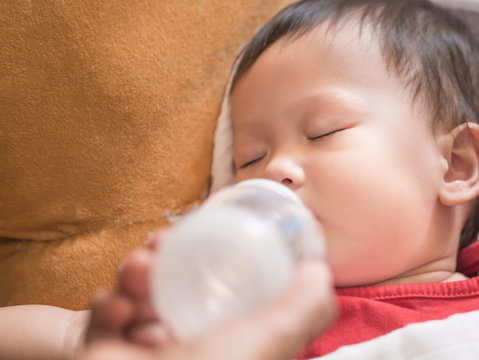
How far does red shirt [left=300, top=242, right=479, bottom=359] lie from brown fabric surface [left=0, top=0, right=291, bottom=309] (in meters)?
0.48

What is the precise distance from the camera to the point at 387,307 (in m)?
0.93

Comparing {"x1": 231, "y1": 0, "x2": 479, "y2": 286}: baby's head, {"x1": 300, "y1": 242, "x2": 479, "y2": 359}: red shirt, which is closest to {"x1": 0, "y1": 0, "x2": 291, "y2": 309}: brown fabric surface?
{"x1": 231, "y1": 0, "x2": 479, "y2": 286}: baby's head

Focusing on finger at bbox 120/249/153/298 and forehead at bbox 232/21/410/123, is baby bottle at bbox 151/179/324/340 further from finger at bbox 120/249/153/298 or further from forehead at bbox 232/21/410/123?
forehead at bbox 232/21/410/123

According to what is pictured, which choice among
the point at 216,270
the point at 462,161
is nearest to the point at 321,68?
the point at 462,161

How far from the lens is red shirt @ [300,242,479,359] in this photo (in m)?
0.90

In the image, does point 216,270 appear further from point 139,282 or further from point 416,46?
point 416,46

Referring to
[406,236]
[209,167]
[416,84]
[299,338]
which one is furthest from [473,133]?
[299,338]

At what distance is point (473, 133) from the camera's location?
105cm

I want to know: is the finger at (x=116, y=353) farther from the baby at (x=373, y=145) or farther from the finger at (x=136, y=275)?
the baby at (x=373, y=145)

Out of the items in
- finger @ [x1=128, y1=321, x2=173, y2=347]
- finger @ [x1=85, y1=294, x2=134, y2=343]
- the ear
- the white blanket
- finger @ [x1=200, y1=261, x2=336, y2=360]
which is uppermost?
finger @ [x1=200, y1=261, x2=336, y2=360]

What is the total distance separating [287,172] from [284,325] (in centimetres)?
48

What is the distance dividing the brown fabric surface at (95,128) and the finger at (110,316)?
571 mm

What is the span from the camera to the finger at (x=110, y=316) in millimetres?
543

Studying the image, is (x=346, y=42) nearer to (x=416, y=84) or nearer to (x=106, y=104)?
(x=416, y=84)
